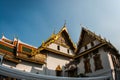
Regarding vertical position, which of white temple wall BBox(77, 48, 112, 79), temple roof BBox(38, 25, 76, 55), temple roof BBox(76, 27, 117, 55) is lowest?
white temple wall BBox(77, 48, 112, 79)

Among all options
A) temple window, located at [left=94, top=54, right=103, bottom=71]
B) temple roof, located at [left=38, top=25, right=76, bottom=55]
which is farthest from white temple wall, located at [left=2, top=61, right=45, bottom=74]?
temple window, located at [left=94, top=54, right=103, bottom=71]

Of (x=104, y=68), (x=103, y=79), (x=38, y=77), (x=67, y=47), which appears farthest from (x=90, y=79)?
(x=67, y=47)

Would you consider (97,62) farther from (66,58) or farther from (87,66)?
(66,58)

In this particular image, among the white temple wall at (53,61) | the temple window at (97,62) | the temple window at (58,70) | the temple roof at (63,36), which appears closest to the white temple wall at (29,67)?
the white temple wall at (53,61)

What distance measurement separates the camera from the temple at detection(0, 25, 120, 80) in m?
14.5

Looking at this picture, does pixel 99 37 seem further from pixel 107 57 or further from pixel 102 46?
pixel 107 57

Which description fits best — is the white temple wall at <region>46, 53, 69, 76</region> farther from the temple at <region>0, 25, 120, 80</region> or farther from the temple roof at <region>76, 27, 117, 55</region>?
the temple roof at <region>76, 27, 117, 55</region>

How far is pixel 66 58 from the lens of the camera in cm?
2070

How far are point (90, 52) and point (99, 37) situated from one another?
1752 mm

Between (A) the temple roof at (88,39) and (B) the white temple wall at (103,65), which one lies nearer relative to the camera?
(B) the white temple wall at (103,65)

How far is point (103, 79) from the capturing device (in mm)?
13445

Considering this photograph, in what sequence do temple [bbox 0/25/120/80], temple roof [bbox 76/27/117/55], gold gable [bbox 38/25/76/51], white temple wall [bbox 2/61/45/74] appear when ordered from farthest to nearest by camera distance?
gold gable [bbox 38/25/76/51], white temple wall [bbox 2/61/45/74], temple roof [bbox 76/27/117/55], temple [bbox 0/25/120/80]

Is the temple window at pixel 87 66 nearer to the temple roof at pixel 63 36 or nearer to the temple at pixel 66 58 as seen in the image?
the temple at pixel 66 58

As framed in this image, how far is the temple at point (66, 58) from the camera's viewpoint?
14.5m
